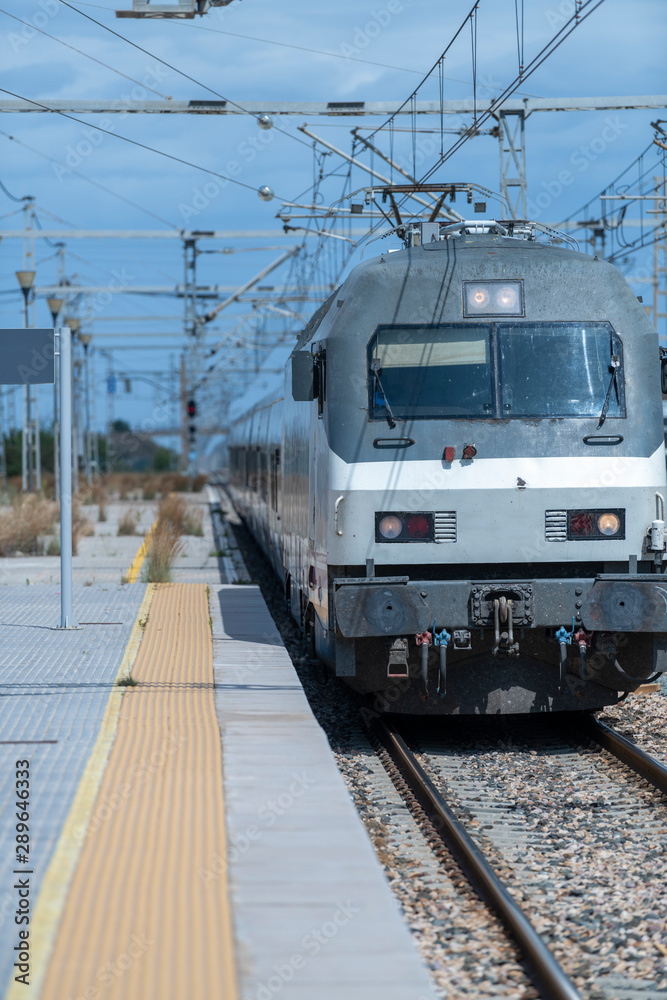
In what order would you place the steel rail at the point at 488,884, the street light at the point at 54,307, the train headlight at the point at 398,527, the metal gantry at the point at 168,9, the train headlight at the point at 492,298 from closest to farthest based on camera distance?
the steel rail at the point at 488,884
the train headlight at the point at 398,527
the train headlight at the point at 492,298
the metal gantry at the point at 168,9
the street light at the point at 54,307

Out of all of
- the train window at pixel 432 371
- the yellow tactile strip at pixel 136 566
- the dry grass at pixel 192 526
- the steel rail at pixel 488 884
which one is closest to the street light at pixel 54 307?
the dry grass at pixel 192 526

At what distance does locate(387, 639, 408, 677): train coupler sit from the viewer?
783 centimetres

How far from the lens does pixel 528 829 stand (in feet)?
21.4

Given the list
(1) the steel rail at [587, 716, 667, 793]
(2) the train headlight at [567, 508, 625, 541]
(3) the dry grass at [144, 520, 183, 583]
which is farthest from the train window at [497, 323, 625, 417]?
(3) the dry grass at [144, 520, 183, 583]

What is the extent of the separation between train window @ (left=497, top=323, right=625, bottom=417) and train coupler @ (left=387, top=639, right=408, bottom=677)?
175 centimetres

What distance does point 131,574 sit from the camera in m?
18.4

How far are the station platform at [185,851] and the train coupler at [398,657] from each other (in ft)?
2.15

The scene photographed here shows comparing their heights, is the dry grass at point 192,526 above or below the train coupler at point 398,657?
below

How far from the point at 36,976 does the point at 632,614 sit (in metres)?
5.00

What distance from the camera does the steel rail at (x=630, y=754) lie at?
724cm

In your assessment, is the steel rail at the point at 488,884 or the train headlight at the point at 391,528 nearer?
the steel rail at the point at 488,884

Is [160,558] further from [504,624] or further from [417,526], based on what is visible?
[504,624]

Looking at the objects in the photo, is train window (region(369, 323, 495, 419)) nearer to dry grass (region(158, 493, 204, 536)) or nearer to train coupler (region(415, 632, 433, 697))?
train coupler (region(415, 632, 433, 697))

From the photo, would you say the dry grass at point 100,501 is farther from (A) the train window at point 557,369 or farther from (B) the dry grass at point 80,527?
(A) the train window at point 557,369
